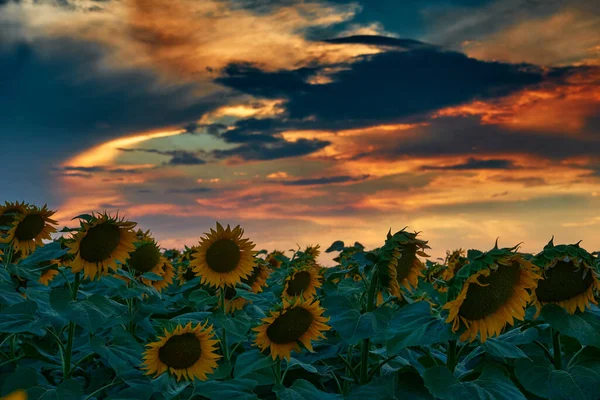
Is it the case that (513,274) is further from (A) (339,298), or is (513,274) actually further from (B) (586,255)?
(A) (339,298)

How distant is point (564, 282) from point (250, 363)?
2434 millimetres

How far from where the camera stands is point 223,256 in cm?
594

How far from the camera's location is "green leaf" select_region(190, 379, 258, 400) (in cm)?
448

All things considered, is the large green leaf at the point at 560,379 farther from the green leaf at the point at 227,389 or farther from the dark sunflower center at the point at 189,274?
the dark sunflower center at the point at 189,274

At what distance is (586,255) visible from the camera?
4.48 m

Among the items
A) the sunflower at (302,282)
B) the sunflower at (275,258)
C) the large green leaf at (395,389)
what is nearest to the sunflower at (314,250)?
the sunflower at (275,258)

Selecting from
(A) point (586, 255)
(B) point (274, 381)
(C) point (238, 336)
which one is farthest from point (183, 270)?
(A) point (586, 255)

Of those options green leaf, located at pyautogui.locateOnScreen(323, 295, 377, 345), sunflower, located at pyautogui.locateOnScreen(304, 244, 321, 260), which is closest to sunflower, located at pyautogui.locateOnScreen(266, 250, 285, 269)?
sunflower, located at pyautogui.locateOnScreen(304, 244, 321, 260)

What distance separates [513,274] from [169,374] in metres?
2.55

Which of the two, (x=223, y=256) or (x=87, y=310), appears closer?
(x=87, y=310)

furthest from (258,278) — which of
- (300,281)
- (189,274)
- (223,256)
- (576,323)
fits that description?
(576,323)

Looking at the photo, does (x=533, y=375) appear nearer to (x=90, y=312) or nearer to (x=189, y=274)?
(x=90, y=312)

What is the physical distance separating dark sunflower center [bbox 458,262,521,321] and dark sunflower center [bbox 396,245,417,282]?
3.17 feet

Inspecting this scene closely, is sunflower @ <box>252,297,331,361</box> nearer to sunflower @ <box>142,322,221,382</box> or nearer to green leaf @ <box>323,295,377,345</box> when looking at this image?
green leaf @ <box>323,295,377,345</box>
